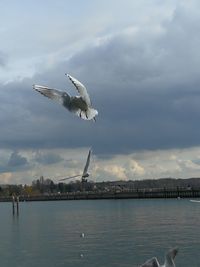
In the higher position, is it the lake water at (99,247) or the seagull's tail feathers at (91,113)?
the seagull's tail feathers at (91,113)

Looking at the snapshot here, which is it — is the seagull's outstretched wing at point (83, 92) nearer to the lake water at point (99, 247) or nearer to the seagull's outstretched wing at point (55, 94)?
the seagull's outstretched wing at point (55, 94)

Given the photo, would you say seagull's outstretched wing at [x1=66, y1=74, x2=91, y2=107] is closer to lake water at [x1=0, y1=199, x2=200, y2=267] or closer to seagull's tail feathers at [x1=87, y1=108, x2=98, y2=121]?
seagull's tail feathers at [x1=87, y1=108, x2=98, y2=121]

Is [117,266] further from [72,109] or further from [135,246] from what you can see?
[72,109]

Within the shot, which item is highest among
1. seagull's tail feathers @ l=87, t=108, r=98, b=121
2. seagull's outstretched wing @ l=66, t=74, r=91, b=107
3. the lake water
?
seagull's outstretched wing @ l=66, t=74, r=91, b=107

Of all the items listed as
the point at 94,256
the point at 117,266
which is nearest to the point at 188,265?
the point at 117,266

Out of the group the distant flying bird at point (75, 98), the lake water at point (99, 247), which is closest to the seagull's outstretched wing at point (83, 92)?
the distant flying bird at point (75, 98)

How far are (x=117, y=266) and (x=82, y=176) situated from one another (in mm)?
32861

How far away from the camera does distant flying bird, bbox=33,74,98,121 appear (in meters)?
11.8

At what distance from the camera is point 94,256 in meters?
50.8

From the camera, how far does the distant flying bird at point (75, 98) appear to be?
11.8 metres

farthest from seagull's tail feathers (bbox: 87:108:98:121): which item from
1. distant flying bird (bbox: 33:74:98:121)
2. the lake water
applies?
the lake water

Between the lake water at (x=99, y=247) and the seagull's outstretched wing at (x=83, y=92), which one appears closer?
the seagull's outstretched wing at (x=83, y=92)

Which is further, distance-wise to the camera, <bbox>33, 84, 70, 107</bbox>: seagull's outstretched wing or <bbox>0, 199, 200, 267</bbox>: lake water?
<bbox>0, 199, 200, 267</bbox>: lake water

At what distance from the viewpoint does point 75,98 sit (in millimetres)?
12133
